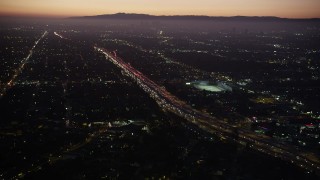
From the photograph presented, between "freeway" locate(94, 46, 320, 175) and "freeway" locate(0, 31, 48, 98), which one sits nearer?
"freeway" locate(94, 46, 320, 175)

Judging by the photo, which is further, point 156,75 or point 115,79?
point 156,75

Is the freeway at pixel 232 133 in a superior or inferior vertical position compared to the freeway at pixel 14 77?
superior

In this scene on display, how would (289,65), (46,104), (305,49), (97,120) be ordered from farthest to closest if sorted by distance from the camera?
1. (305,49)
2. (289,65)
3. (46,104)
4. (97,120)

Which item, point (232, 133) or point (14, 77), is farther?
point (14, 77)

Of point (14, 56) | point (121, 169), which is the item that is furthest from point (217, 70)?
point (121, 169)

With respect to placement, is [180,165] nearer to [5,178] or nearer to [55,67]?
[5,178]

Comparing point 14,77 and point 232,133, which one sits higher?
point 232,133

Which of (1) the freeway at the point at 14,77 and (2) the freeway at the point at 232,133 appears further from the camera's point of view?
(1) the freeway at the point at 14,77

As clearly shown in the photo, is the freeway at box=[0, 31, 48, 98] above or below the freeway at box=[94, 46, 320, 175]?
below
